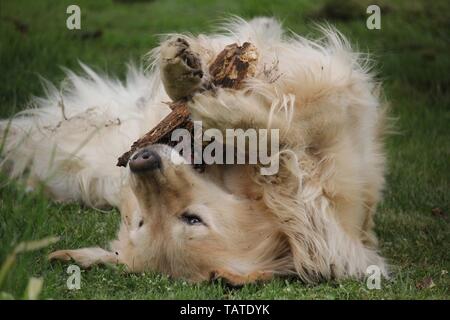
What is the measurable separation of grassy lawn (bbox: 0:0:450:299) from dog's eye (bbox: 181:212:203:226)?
0.97 ft

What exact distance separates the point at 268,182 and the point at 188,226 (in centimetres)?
54

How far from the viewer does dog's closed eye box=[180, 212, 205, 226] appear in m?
4.40

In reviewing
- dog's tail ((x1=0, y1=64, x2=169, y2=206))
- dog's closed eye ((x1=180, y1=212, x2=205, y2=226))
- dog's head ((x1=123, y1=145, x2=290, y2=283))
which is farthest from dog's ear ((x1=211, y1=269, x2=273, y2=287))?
dog's tail ((x1=0, y1=64, x2=169, y2=206))

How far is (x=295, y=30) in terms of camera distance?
855 cm

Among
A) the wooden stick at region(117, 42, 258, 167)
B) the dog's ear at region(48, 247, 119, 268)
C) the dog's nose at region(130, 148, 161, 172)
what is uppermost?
the wooden stick at region(117, 42, 258, 167)

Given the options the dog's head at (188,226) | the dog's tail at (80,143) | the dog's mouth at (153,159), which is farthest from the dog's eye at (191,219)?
the dog's tail at (80,143)

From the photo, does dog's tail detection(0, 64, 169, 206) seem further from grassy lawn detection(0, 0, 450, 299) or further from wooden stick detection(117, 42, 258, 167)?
wooden stick detection(117, 42, 258, 167)

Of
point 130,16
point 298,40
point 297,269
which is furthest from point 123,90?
point 130,16

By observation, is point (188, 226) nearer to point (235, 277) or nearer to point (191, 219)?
point (191, 219)

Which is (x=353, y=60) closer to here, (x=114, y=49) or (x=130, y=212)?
(x=130, y=212)

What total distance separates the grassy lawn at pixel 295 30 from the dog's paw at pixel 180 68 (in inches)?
34.6

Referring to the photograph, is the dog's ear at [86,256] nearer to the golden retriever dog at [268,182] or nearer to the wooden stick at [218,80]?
the golden retriever dog at [268,182]

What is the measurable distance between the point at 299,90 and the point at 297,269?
3.13 feet

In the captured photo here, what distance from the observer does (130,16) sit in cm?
1032
